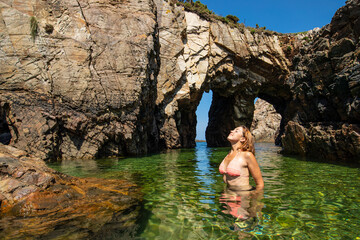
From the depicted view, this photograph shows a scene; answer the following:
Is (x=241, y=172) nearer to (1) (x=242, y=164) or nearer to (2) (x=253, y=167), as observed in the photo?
(1) (x=242, y=164)

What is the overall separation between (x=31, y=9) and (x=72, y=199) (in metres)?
15.7

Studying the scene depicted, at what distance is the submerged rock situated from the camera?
3.04m

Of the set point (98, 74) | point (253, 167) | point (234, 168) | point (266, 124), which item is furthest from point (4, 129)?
point (266, 124)

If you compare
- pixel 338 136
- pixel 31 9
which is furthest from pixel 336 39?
pixel 31 9

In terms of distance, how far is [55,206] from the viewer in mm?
3895

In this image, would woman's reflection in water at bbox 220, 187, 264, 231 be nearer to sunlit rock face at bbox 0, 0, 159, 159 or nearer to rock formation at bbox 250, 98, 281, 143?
sunlit rock face at bbox 0, 0, 159, 159

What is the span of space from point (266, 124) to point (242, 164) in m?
59.1

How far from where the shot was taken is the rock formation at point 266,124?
2279 inches

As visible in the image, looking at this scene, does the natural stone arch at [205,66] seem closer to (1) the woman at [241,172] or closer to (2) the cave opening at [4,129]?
(2) the cave opening at [4,129]

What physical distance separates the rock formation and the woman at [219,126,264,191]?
55.4 meters

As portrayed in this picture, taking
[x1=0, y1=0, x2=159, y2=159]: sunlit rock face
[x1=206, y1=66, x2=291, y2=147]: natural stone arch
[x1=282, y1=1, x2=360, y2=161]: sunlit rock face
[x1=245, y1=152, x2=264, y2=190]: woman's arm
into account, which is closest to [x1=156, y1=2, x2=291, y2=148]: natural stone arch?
[x1=206, y1=66, x2=291, y2=147]: natural stone arch

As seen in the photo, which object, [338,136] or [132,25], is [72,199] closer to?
[338,136]

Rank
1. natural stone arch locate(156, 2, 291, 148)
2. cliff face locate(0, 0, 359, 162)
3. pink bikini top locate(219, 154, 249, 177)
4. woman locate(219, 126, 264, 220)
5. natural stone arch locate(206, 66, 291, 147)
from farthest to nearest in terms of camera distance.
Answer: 1. natural stone arch locate(206, 66, 291, 147)
2. natural stone arch locate(156, 2, 291, 148)
3. cliff face locate(0, 0, 359, 162)
4. pink bikini top locate(219, 154, 249, 177)
5. woman locate(219, 126, 264, 220)

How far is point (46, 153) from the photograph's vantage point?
41.9ft
